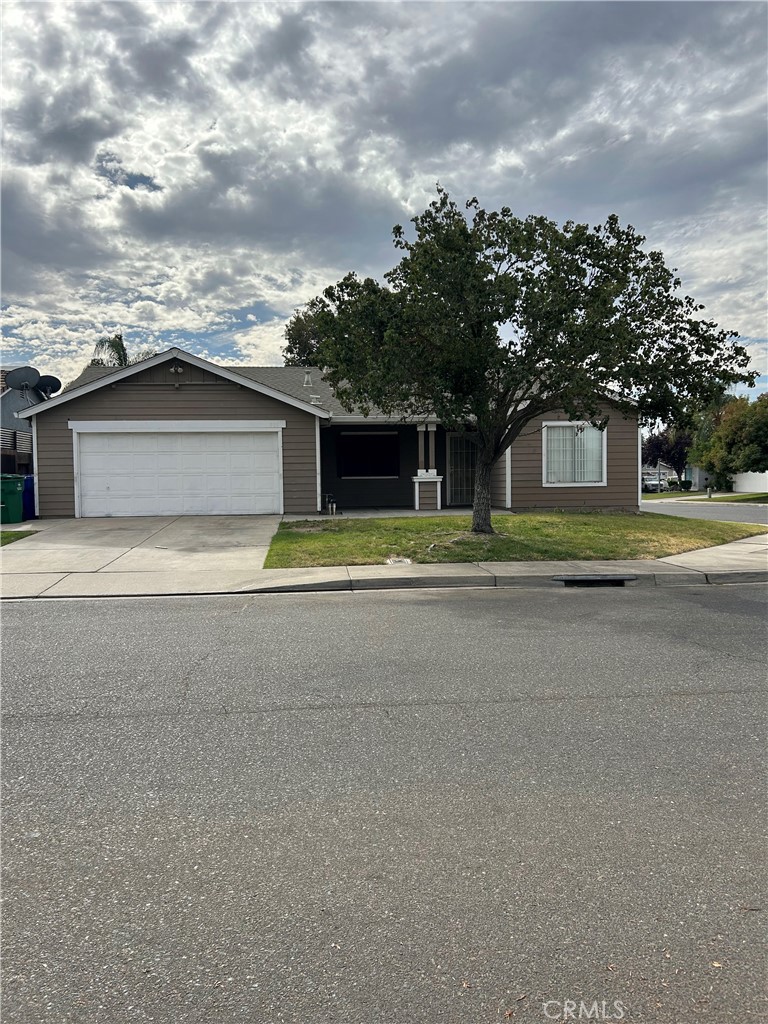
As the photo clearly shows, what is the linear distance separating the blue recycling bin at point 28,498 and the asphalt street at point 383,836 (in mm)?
12661

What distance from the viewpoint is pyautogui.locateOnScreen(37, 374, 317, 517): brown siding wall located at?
17.8m

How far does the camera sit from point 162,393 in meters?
18.1

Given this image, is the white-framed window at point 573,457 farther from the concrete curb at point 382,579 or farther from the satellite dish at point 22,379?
the satellite dish at point 22,379

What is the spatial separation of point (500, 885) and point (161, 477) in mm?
16852

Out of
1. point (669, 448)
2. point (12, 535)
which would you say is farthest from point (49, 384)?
point (669, 448)

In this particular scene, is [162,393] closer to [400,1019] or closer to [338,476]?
[338,476]

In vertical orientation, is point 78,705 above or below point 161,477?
below

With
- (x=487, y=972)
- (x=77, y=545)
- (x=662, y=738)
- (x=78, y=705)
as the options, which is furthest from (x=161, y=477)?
(x=487, y=972)

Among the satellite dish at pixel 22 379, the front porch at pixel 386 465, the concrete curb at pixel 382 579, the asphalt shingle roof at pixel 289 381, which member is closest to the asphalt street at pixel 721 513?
the front porch at pixel 386 465

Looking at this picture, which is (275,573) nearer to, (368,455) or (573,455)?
(368,455)

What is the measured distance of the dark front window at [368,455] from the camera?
70.6 ft

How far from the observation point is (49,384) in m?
23.1

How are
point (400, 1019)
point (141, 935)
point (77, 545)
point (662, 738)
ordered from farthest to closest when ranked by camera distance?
point (77, 545) < point (662, 738) < point (141, 935) < point (400, 1019)

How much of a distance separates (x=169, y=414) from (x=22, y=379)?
6328mm
